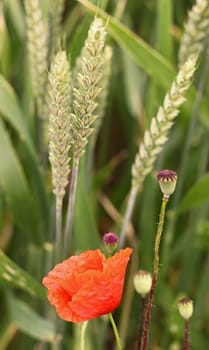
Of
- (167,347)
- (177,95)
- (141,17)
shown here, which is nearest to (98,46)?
(177,95)

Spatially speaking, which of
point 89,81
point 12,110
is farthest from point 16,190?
point 89,81

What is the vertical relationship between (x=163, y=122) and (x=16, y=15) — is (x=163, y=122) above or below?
below

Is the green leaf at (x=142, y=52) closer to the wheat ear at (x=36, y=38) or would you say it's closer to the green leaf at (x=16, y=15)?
the wheat ear at (x=36, y=38)

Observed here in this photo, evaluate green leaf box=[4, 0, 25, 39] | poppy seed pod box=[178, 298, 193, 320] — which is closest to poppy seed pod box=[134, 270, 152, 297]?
poppy seed pod box=[178, 298, 193, 320]

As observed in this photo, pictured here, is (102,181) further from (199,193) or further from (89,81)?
(89,81)

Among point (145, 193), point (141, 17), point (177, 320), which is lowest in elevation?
point (177, 320)

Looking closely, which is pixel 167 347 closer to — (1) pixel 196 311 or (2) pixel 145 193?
(1) pixel 196 311

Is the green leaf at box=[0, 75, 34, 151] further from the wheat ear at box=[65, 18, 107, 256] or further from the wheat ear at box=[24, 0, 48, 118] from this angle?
the wheat ear at box=[65, 18, 107, 256]
